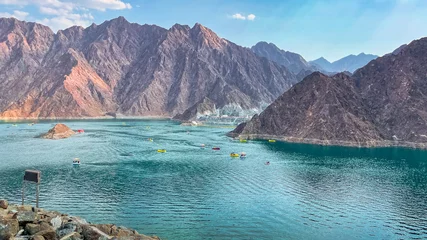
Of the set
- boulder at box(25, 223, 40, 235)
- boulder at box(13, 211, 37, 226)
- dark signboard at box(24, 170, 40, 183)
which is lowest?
boulder at box(25, 223, 40, 235)

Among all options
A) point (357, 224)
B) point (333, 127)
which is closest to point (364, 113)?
point (333, 127)

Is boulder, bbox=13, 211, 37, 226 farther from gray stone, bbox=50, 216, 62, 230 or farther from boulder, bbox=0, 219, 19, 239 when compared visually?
gray stone, bbox=50, 216, 62, 230

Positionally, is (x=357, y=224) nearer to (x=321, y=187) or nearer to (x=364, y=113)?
(x=321, y=187)

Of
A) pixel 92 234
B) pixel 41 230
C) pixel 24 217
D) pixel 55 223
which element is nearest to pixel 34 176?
pixel 24 217

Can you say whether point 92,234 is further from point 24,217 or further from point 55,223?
point 24,217

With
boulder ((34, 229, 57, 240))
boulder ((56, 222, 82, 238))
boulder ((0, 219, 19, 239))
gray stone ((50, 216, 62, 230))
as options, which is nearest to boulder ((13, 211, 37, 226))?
boulder ((0, 219, 19, 239))

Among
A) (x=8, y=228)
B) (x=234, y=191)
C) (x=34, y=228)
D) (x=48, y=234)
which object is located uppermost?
(x=8, y=228)
